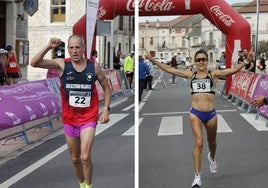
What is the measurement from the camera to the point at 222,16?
770 inches

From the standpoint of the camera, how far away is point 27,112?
9820mm

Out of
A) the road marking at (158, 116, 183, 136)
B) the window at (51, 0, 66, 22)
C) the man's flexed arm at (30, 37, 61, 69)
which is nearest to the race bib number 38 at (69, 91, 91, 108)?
the man's flexed arm at (30, 37, 61, 69)

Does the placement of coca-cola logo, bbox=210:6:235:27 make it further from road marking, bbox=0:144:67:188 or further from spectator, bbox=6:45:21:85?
road marking, bbox=0:144:67:188

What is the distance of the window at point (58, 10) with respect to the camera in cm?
4412

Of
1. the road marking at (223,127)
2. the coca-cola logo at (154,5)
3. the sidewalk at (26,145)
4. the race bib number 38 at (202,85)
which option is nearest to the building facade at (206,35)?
the coca-cola logo at (154,5)

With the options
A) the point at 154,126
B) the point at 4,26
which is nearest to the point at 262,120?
the point at 154,126

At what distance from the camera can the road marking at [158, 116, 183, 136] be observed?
36.6ft

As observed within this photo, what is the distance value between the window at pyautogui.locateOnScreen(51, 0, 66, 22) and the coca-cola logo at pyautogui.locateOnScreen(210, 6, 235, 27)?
2630 centimetres

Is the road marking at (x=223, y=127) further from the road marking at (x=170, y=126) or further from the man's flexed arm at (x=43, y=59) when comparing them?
the man's flexed arm at (x=43, y=59)

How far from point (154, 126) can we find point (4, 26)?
44.1 feet

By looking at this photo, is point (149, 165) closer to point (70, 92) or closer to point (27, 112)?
point (70, 92)

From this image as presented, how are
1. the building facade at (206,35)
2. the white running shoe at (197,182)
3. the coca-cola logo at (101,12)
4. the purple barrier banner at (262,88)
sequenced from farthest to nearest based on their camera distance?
the building facade at (206,35)
the coca-cola logo at (101,12)
the purple barrier banner at (262,88)
the white running shoe at (197,182)

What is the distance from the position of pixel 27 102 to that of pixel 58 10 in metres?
35.9

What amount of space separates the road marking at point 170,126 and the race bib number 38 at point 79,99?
209 inches
